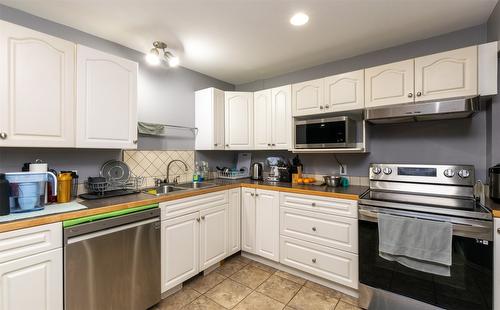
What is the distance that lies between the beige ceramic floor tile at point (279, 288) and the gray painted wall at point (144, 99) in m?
1.79

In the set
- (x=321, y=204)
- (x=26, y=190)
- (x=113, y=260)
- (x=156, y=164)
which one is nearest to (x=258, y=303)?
(x=321, y=204)

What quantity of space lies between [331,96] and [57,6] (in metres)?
2.40

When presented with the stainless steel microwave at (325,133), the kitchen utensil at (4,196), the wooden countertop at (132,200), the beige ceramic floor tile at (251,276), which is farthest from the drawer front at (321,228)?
the kitchen utensil at (4,196)

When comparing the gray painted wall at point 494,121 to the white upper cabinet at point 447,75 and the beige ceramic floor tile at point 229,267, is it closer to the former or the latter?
the white upper cabinet at point 447,75

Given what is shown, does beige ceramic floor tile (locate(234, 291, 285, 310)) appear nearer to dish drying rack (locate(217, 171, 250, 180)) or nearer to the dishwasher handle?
the dishwasher handle

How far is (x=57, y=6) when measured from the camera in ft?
5.39

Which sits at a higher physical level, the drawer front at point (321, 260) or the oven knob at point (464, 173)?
the oven knob at point (464, 173)

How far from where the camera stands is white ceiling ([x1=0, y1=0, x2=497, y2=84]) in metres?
1.64

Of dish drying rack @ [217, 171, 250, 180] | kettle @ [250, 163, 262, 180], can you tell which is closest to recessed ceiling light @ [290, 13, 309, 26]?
kettle @ [250, 163, 262, 180]

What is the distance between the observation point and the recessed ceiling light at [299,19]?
69.6 inches

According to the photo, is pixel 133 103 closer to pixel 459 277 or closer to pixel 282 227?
pixel 282 227

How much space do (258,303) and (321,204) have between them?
99 cm

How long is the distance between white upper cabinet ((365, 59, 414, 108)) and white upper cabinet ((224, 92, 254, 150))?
139 centimetres

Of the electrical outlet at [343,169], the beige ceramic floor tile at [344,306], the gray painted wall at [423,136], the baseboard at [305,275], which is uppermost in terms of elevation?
the gray painted wall at [423,136]
